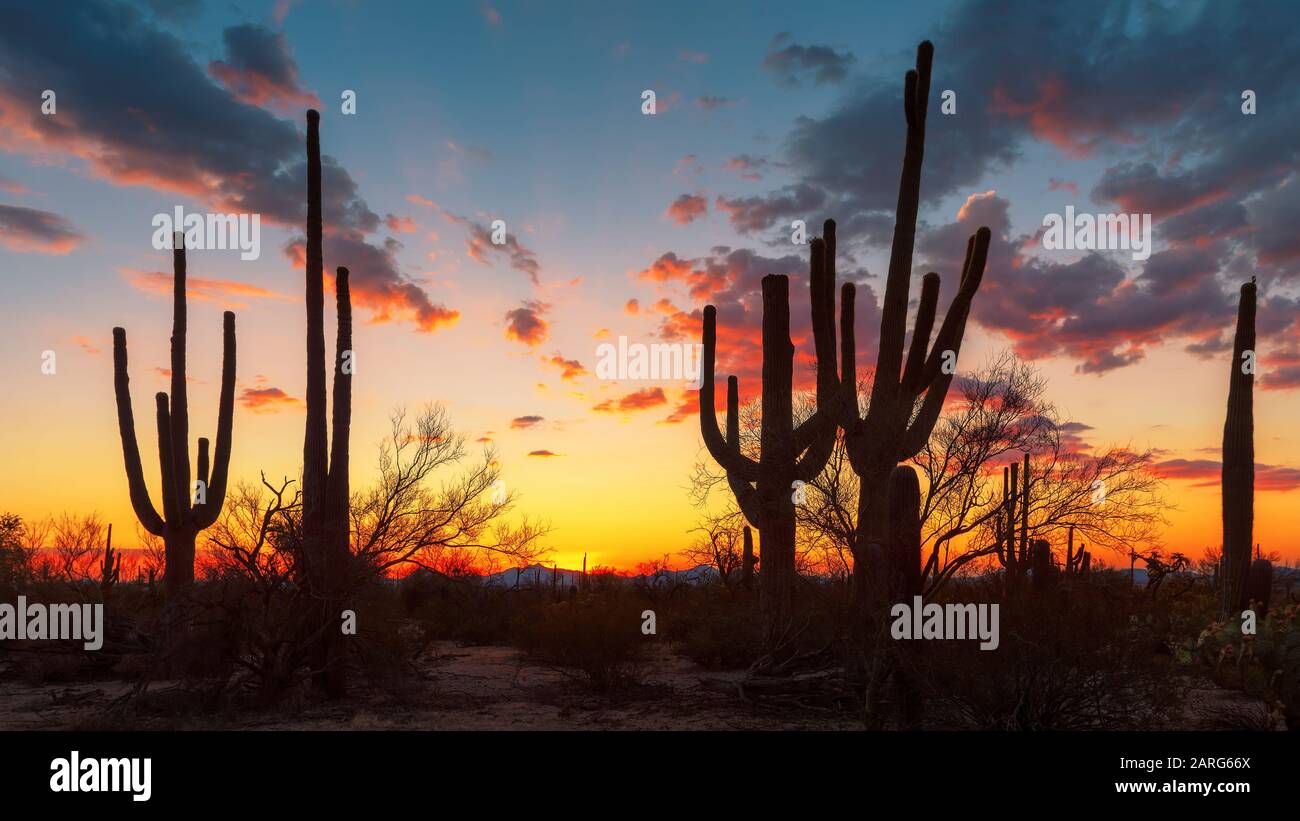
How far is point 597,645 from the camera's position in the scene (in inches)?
578

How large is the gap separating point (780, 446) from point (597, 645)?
4524 mm

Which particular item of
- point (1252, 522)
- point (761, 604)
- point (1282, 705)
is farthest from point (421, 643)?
point (1252, 522)

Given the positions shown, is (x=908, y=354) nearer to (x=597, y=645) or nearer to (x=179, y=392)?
(x=597, y=645)

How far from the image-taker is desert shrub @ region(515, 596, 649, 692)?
14.4 m

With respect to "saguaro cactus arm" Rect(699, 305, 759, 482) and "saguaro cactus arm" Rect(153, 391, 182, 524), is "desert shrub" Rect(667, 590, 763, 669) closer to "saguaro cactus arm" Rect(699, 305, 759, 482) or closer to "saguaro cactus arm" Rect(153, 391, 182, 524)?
"saguaro cactus arm" Rect(699, 305, 759, 482)

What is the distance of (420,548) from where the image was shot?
1454 cm

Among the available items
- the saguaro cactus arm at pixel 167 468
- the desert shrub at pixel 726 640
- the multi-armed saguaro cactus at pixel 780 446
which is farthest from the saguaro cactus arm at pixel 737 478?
the saguaro cactus arm at pixel 167 468

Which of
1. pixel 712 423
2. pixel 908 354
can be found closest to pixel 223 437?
pixel 712 423

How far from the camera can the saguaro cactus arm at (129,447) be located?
2062cm

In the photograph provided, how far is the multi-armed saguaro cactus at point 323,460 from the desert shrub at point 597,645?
3.41 metres

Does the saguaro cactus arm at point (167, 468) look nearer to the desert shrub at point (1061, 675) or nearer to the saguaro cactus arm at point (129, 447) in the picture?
the saguaro cactus arm at point (129, 447)

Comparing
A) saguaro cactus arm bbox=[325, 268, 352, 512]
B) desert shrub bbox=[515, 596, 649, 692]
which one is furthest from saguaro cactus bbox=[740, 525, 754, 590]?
saguaro cactus arm bbox=[325, 268, 352, 512]

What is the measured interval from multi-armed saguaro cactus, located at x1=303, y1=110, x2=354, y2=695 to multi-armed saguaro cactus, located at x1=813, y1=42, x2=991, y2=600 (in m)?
7.68
